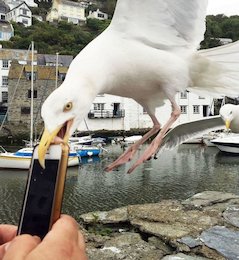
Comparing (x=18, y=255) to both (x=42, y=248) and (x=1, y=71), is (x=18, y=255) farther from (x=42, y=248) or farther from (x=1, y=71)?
(x=1, y=71)

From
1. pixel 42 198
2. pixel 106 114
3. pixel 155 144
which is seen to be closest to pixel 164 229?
pixel 155 144

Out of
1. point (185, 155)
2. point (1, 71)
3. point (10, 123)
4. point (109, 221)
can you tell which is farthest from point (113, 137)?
point (109, 221)

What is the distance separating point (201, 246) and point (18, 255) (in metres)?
3.11

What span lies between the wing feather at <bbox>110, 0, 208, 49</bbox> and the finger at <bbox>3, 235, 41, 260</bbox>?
0.92 m

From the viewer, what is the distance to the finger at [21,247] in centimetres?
59

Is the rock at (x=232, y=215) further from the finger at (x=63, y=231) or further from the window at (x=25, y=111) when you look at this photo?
the window at (x=25, y=111)

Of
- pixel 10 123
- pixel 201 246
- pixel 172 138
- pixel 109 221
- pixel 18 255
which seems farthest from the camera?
pixel 10 123

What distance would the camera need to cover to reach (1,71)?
2475cm

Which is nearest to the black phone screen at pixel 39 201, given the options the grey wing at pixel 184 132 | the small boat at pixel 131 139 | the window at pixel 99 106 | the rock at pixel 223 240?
the small boat at pixel 131 139

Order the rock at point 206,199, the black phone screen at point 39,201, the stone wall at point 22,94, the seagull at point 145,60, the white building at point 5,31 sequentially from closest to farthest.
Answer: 1. the black phone screen at point 39,201
2. the seagull at point 145,60
3. the rock at point 206,199
4. the stone wall at point 22,94
5. the white building at point 5,31

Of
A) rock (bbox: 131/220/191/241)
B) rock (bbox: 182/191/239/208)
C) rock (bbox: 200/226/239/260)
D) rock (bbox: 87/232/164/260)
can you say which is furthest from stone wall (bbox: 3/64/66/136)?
rock (bbox: 200/226/239/260)

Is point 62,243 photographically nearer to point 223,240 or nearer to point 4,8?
point 223,240

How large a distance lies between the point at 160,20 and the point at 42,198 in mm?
917

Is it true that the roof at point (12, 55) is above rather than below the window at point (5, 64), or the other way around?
above
